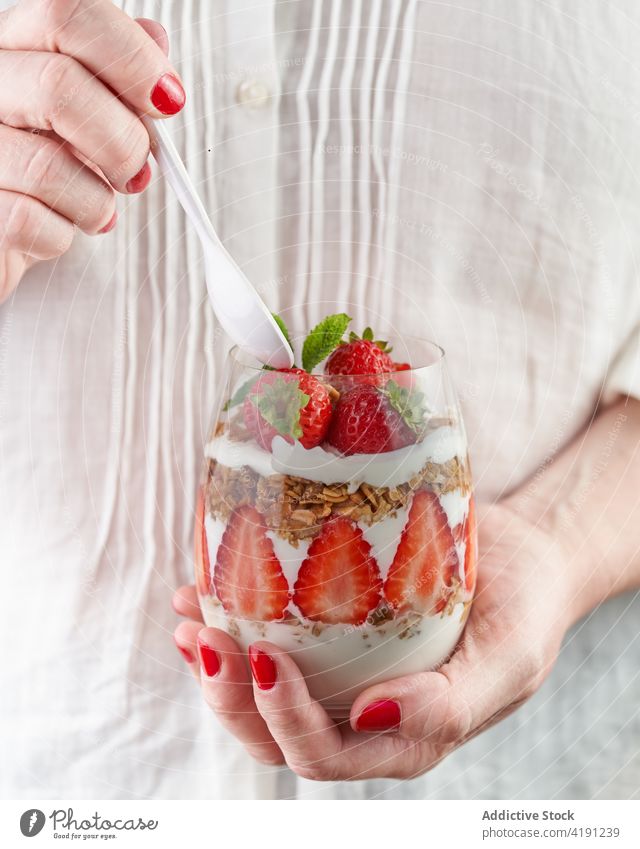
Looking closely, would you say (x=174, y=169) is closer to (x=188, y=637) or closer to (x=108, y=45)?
(x=108, y=45)

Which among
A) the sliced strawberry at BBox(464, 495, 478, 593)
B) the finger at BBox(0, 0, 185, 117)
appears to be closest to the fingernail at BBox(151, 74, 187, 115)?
the finger at BBox(0, 0, 185, 117)

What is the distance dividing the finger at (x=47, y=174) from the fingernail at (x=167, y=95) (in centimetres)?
4

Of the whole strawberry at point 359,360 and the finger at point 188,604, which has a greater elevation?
the whole strawberry at point 359,360

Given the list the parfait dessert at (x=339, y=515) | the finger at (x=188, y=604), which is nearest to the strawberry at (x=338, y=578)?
the parfait dessert at (x=339, y=515)

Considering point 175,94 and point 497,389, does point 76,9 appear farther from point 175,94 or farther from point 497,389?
point 497,389

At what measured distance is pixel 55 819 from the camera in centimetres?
38

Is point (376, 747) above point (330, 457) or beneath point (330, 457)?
beneath

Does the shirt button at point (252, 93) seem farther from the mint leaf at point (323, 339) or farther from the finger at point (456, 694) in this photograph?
the finger at point (456, 694)

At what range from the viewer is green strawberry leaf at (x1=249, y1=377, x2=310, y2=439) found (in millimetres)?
283

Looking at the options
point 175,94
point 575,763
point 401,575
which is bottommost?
point 575,763

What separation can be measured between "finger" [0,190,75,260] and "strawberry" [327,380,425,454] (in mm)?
148

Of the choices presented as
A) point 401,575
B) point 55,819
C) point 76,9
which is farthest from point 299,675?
point 76,9

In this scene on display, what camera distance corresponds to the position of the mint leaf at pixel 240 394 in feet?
1.03

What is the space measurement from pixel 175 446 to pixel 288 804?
20cm
